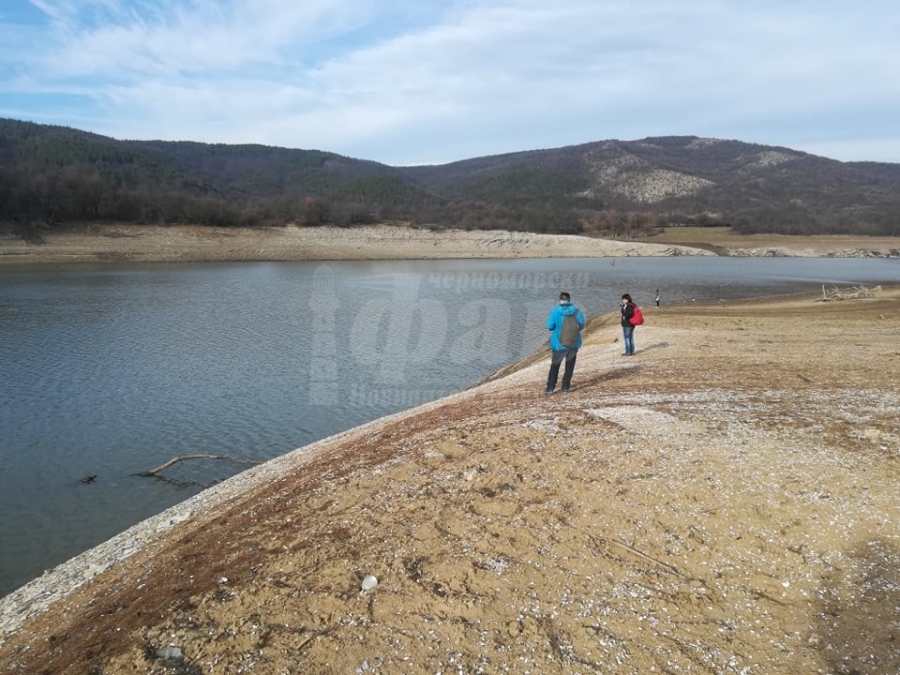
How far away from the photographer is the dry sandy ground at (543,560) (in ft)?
13.7

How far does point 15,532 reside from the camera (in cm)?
913

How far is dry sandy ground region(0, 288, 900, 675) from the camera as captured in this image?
419 cm

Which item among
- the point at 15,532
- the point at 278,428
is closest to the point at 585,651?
the point at 15,532

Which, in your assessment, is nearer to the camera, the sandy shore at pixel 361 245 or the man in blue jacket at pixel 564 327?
the man in blue jacket at pixel 564 327

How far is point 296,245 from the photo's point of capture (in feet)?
255

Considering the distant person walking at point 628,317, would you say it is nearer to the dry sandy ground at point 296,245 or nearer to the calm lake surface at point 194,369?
the calm lake surface at point 194,369

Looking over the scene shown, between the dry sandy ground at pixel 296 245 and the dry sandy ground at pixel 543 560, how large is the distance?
65.7 metres

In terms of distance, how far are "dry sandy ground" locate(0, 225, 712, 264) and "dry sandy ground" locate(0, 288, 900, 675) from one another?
65.7 m

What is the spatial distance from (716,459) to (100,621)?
6911mm

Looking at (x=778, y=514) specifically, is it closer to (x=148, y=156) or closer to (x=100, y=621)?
(x=100, y=621)

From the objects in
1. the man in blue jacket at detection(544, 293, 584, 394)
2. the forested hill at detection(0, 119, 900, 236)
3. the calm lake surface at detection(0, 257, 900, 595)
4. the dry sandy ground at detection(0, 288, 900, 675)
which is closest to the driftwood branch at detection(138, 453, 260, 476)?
the calm lake surface at detection(0, 257, 900, 595)

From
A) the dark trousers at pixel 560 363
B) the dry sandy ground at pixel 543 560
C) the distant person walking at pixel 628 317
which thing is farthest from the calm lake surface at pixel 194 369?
the distant person walking at pixel 628 317

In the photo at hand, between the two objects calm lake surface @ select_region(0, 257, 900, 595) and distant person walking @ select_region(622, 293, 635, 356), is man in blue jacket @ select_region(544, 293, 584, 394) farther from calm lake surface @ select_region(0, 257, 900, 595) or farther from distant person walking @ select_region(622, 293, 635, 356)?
distant person walking @ select_region(622, 293, 635, 356)

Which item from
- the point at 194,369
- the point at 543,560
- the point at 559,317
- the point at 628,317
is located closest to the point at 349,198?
the point at 194,369
